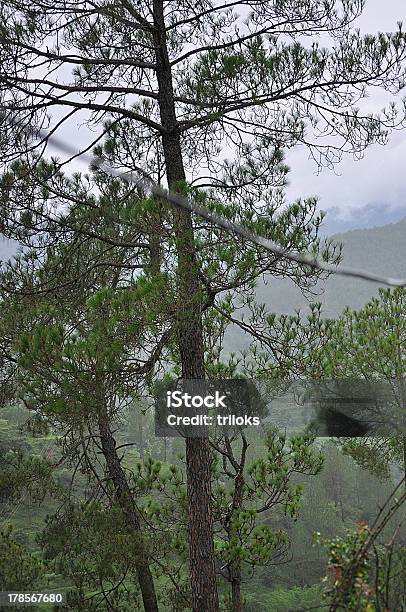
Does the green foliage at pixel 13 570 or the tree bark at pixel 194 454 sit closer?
the tree bark at pixel 194 454

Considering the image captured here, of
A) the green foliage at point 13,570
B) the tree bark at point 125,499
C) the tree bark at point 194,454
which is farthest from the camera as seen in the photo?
the tree bark at point 125,499

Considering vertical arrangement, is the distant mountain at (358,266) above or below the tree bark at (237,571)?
above

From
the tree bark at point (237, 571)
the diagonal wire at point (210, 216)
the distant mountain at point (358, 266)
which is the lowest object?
the tree bark at point (237, 571)

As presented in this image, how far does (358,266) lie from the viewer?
104 meters

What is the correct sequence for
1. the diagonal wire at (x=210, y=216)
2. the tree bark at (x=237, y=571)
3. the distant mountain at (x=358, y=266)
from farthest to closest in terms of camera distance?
the distant mountain at (x=358, y=266) → the tree bark at (x=237, y=571) → the diagonal wire at (x=210, y=216)

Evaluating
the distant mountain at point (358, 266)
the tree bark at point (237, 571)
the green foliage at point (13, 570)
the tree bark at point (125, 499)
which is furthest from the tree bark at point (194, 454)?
the distant mountain at point (358, 266)

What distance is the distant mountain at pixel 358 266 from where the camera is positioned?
3159 inches

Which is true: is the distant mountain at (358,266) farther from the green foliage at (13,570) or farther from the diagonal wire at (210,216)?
the diagonal wire at (210,216)

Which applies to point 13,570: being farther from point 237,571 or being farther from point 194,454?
point 194,454

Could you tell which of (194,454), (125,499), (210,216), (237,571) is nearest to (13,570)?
(125,499)

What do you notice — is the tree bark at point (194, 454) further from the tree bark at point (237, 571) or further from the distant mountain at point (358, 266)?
the distant mountain at point (358, 266)

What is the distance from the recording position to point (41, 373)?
10.4ft

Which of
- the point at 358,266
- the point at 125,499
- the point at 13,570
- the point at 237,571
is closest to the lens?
the point at 237,571

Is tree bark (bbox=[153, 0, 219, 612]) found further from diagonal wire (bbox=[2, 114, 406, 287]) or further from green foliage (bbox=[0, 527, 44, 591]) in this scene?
green foliage (bbox=[0, 527, 44, 591])
